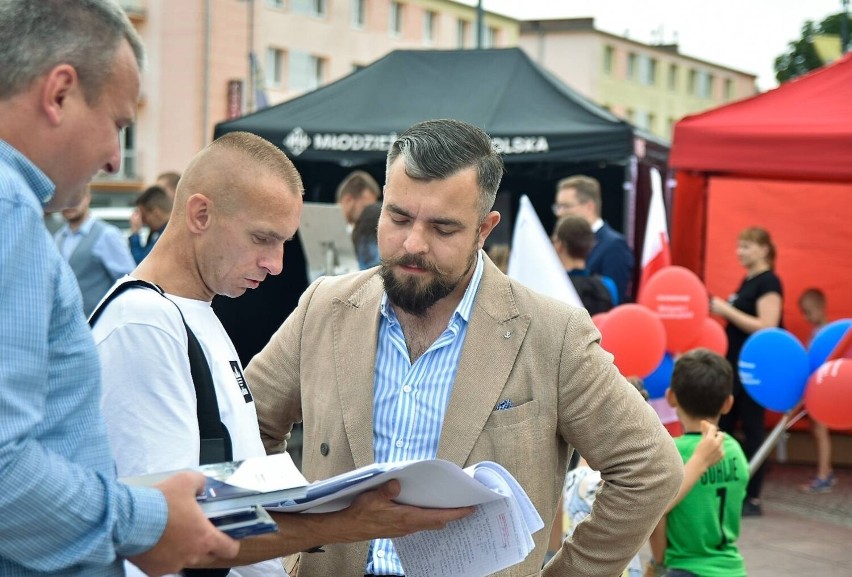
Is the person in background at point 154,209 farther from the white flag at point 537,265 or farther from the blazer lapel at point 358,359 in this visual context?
the blazer lapel at point 358,359

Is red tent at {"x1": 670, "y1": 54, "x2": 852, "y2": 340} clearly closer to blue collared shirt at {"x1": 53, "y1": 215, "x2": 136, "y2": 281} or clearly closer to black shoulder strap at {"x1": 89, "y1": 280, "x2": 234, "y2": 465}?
blue collared shirt at {"x1": 53, "y1": 215, "x2": 136, "y2": 281}

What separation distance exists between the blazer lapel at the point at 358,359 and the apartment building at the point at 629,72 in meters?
49.8

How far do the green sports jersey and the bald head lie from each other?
235cm

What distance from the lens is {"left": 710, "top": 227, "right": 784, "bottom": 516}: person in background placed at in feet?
25.1

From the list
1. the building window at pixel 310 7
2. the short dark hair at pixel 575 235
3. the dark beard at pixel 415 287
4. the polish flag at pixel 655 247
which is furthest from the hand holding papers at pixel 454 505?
the building window at pixel 310 7

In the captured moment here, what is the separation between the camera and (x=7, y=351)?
147cm

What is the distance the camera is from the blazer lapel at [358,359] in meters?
2.47

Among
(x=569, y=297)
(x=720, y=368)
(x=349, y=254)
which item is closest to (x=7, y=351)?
(x=720, y=368)

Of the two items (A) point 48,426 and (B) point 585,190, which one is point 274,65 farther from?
(A) point 48,426

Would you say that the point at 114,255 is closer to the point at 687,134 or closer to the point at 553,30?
the point at 687,134

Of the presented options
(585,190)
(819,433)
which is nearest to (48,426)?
(585,190)

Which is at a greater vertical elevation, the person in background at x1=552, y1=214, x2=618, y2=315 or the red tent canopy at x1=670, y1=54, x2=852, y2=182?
the red tent canopy at x1=670, y1=54, x2=852, y2=182

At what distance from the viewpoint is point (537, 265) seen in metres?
5.48

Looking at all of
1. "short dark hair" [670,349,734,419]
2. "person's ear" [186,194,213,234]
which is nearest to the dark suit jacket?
"short dark hair" [670,349,734,419]
